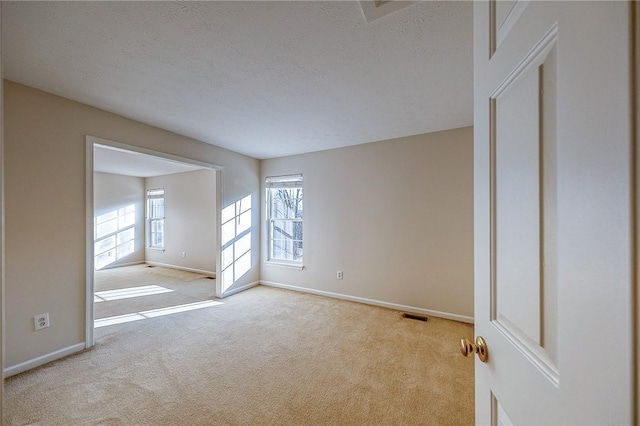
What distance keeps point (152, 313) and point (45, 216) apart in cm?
173

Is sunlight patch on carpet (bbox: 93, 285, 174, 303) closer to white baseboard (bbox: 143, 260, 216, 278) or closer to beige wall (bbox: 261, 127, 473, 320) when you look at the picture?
white baseboard (bbox: 143, 260, 216, 278)

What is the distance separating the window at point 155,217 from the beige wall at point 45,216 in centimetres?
450

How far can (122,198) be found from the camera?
6.44 m

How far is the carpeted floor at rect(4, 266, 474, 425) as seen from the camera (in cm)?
159

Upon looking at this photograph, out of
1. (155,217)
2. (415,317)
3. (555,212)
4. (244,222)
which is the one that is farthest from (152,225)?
(555,212)

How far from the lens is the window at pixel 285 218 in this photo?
4.37 m

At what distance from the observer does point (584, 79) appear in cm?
38

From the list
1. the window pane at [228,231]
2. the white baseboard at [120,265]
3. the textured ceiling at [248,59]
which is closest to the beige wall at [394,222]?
the textured ceiling at [248,59]

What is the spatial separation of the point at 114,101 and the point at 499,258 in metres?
3.25

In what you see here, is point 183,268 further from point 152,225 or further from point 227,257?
point 227,257

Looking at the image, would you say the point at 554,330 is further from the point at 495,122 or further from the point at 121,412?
the point at 121,412

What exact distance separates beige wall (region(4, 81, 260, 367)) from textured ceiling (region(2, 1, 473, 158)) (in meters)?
0.20

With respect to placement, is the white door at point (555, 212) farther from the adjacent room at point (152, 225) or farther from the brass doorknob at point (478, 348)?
the adjacent room at point (152, 225)

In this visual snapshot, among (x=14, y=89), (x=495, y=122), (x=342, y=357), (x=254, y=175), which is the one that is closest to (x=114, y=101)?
(x=14, y=89)
